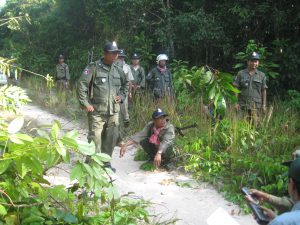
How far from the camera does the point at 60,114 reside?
10719mm

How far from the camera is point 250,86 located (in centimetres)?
677

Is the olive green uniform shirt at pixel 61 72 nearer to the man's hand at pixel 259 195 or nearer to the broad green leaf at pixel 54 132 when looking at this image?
the man's hand at pixel 259 195

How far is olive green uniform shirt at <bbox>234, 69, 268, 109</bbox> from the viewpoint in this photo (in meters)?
6.77

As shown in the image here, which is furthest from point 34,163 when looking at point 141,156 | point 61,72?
point 61,72

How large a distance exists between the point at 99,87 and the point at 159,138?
124cm

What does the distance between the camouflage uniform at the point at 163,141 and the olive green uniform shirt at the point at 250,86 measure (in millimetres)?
1660

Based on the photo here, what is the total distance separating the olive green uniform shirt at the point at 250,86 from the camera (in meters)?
6.77

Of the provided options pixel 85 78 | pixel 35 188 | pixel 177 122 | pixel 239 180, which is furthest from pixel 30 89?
pixel 35 188

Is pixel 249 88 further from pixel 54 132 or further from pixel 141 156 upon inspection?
pixel 54 132

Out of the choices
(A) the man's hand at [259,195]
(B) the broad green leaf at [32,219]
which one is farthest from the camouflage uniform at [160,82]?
(B) the broad green leaf at [32,219]

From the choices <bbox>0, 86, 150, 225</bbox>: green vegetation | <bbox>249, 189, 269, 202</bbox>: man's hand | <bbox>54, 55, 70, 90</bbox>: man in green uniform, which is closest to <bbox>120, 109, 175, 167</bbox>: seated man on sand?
<bbox>0, 86, 150, 225</bbox>: green vegetation

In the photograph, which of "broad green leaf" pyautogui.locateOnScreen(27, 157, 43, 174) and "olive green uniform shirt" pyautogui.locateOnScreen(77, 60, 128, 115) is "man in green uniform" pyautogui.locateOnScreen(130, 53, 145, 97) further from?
"broad green leaf" pyautogui.locateOnScreen(27, 157, 43, 174)

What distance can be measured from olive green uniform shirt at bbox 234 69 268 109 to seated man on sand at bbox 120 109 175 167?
1.66 metres

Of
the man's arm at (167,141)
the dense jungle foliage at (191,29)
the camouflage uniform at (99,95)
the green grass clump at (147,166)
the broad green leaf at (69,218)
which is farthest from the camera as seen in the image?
the dense jungle foliage at (191,29)
